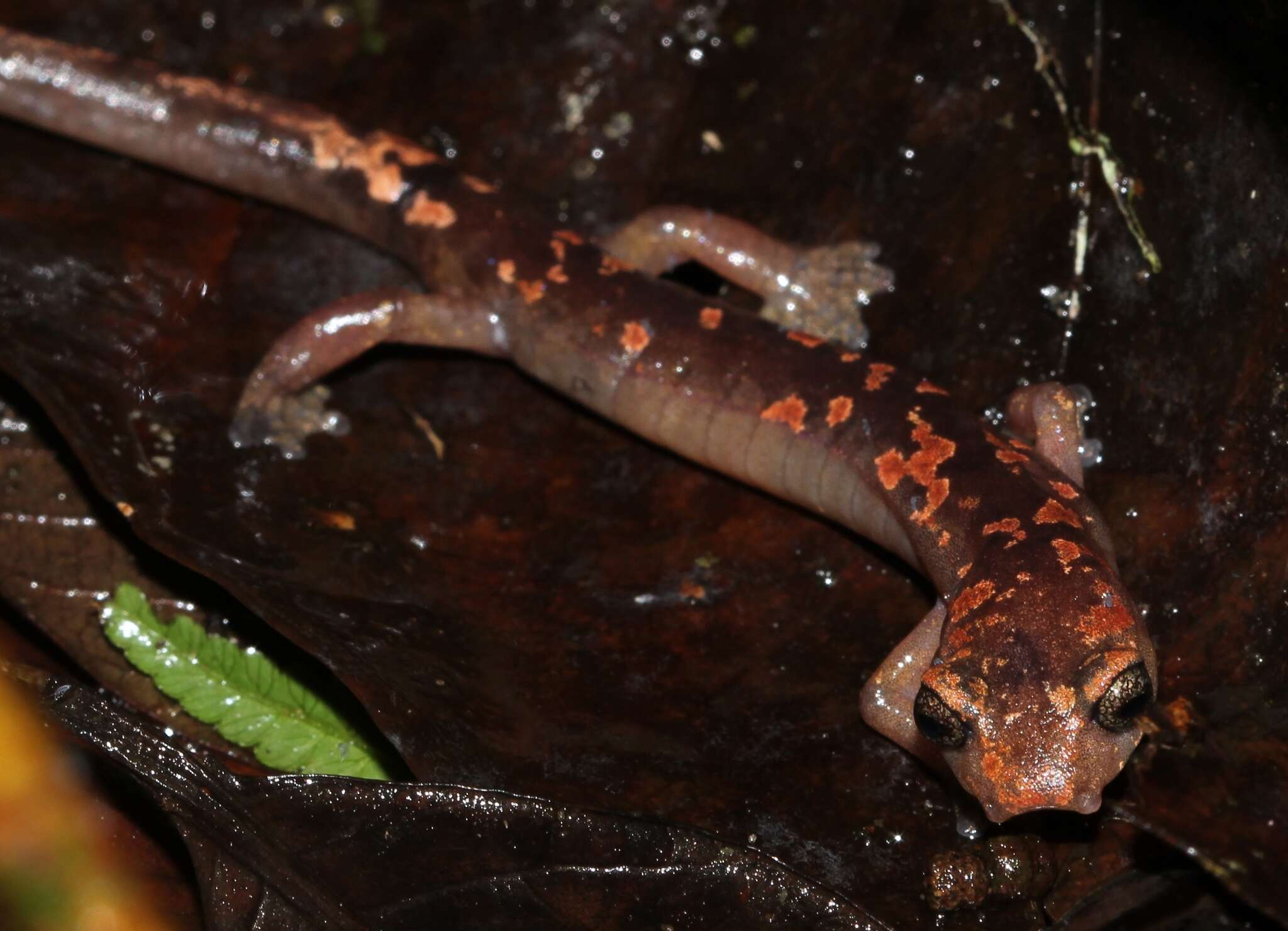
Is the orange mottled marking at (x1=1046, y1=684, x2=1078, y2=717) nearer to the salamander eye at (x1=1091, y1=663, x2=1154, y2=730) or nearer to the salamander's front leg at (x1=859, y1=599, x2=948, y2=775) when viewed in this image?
the salamander eye at (x1=1091, y1=663, x2=1154, y2=730)

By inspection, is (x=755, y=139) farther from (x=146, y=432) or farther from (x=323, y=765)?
(x=323, y=765)

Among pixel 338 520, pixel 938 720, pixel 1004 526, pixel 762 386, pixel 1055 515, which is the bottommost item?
pixel 338 520

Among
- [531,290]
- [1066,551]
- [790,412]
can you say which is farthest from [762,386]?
[1066,551]

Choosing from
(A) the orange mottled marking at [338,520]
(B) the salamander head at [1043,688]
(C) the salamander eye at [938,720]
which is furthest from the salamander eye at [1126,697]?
(A) the orange mottled marking at [338,520]

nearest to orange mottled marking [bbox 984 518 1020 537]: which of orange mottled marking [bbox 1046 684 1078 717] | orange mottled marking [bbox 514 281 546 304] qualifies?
orange mottled marking [bbox 1046 684 1078 717]

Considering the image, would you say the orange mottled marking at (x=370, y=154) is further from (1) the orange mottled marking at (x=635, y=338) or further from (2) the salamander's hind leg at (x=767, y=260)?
(1) the orange mottled marking at (x=635, y=338)

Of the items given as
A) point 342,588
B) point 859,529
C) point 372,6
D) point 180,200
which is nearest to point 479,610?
point 342,588

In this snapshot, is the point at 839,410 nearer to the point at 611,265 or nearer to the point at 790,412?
the point at 790,412
